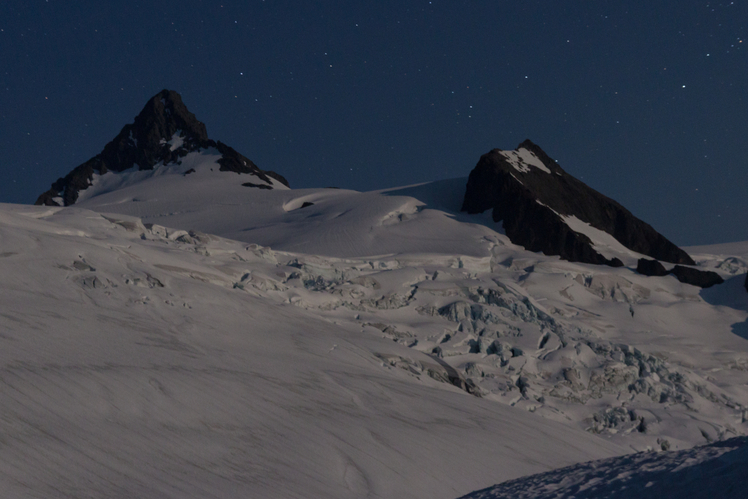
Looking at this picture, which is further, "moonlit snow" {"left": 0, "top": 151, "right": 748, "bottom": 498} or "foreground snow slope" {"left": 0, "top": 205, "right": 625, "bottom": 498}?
"moonlit snow" {"left": 0, "top": 151, "right": 748, "bottom": 498}

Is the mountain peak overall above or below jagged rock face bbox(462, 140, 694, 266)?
above

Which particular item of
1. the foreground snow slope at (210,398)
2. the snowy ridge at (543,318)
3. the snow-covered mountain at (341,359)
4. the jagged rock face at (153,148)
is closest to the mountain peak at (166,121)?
the jagged rock face at (153,148)

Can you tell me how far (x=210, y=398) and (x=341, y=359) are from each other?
565 cm

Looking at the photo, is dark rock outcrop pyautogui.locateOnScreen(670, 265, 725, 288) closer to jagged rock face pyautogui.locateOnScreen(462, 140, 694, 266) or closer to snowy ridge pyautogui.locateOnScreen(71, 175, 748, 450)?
snowy ridge pyautogui.locateOnScreen(71, 175, 748, 450)

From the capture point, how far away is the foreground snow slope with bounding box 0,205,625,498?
928 cm

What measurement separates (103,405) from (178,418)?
129 cm

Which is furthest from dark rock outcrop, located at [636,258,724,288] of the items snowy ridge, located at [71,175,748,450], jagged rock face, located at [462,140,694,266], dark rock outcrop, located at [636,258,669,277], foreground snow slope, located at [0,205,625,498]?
foreground snow slope, located at [0,205,625,498]

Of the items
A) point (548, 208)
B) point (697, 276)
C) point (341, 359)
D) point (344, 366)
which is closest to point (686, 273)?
point (697, 276)

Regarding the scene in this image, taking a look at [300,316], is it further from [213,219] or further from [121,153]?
[121,153]

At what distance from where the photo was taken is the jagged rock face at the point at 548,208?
127 feet

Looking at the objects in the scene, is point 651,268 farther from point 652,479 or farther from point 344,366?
point 652,479

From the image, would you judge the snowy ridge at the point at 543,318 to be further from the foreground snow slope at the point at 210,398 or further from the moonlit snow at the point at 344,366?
the foreground snow slope at the point at 210,398

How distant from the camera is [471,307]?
24.3 metres

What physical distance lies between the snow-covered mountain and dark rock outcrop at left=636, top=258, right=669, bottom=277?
0.54 ft
